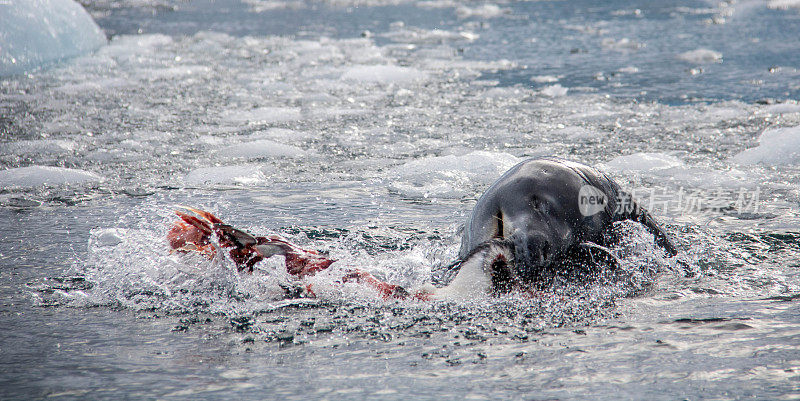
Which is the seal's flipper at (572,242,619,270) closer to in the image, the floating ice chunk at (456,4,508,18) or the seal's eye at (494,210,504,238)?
the seal's eye at (494,210,504,238)

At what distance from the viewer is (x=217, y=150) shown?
5.77m

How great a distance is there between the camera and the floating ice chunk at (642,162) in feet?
16.7

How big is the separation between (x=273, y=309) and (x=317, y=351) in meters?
→ 0.38

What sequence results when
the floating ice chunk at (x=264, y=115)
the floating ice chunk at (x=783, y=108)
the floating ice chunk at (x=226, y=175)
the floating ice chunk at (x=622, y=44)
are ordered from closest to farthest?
the floating ice chunk at (x=226, y=175) → the floating ice chunk at (x=783, y=108) → the floating ice chunk at (x=264, y=115) → the floating ice chunk at (x=622, y=44)

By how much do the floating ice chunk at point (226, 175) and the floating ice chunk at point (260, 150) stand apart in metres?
0.36

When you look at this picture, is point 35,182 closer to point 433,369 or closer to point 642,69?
point 433,369

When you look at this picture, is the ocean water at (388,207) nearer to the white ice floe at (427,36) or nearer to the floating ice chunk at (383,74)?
the floating ice chunk at (383,74)

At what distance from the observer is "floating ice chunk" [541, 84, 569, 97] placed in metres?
7.44

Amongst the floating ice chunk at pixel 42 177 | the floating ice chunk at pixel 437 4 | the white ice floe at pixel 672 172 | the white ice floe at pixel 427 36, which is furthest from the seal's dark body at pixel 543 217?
the floating ice chunk at pixel 437 4

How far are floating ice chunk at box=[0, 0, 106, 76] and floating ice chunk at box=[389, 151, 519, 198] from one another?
227 inches

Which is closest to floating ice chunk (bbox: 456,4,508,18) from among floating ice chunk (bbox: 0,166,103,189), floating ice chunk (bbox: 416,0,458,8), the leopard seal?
floating ice chunk (bbox: 416,0,458,8)

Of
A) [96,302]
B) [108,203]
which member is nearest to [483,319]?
[96,302]

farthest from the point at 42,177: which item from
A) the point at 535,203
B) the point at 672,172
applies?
the point at 672,172

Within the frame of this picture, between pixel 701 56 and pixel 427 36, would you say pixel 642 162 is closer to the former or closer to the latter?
pixel 701 56
